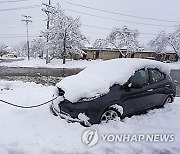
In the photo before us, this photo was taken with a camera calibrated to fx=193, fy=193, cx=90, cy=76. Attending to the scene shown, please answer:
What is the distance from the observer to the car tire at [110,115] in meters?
4.43

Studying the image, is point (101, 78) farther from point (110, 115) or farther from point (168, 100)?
point (168, 100)

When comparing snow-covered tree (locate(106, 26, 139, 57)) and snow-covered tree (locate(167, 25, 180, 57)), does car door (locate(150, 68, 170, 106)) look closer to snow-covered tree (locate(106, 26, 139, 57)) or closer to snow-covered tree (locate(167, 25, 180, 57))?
snow-covered tree (locate(106, 26, 139, 57))

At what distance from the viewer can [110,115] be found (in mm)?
4512

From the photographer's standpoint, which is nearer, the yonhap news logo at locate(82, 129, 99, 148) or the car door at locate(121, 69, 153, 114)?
the yonhap news logo at locate(82, 129, 99, 148)

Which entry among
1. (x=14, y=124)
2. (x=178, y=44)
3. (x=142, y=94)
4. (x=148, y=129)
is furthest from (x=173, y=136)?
(x=178, y=44)

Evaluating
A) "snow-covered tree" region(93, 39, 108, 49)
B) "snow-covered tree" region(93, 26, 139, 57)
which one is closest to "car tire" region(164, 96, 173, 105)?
→ "snow-covered tree" region(93, 26, 139, 57)

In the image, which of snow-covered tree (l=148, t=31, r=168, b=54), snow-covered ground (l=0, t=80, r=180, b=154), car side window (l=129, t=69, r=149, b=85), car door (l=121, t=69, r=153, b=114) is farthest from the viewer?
snow-covered tree (l=148, t=31, r=168, b=54)

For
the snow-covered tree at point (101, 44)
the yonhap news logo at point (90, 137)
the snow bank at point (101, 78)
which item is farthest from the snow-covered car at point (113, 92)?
the snow-covered tree at point (101, 44)

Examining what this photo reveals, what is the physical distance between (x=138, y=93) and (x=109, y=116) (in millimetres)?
1010

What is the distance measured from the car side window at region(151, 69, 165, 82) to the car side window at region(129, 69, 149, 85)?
29 centimetres

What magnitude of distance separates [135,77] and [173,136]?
63.6 inches

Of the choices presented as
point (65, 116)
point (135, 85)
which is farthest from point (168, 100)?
point (65, 116)

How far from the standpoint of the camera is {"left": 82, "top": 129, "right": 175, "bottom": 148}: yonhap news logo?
396 centimetres

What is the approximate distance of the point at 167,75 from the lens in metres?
5.88
